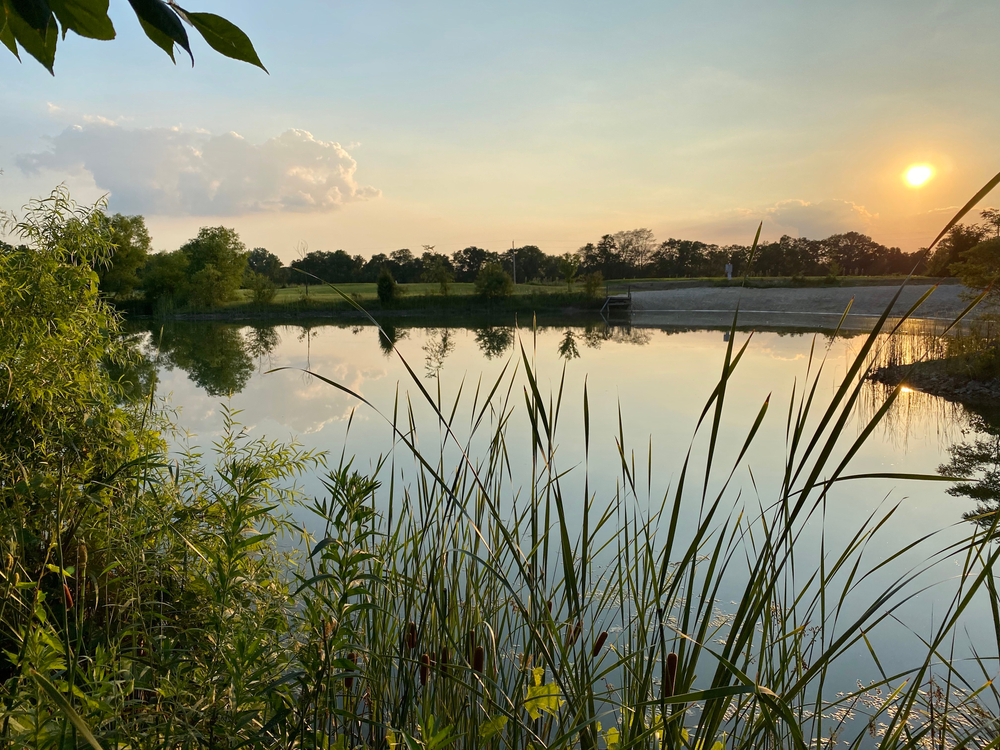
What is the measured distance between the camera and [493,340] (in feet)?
51.1

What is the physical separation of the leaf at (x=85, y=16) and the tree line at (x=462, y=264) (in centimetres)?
1671

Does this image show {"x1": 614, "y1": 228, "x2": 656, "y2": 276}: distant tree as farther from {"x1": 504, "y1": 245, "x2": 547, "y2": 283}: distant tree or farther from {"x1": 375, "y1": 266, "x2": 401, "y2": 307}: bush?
{"x1": 375, "y1": 266, "x2": 401, "y2": 307}: bush

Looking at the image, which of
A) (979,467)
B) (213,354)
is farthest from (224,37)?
(213,354)

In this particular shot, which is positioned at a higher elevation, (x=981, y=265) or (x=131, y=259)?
(x=131, y=259)

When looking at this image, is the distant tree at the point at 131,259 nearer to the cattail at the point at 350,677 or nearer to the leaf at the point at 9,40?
the cattail at the point at 350,677

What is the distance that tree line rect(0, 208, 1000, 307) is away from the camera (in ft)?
83.0

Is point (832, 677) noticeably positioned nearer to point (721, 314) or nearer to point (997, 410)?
point (997, 410)

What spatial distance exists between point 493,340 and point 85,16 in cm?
1496

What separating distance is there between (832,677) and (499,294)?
2384 centimetres

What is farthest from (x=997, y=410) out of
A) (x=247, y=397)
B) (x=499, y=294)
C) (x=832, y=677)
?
(x=499, y=294)

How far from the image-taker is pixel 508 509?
2430mm

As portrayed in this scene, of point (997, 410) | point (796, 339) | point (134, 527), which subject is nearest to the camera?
point (134, 527)

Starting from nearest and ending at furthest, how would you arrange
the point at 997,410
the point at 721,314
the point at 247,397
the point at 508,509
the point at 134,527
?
the point at 134,527, the point at 508,509, the point at 997,410, the point at 247,397, the point at 721,314

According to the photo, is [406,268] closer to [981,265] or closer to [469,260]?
[469,260]
